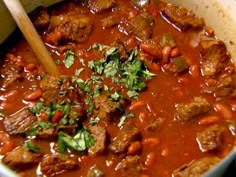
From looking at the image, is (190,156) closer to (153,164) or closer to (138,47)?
(153,164)

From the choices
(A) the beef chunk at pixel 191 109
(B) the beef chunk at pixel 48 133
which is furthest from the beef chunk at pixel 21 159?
(A) the beef chunk at pixel 191 109

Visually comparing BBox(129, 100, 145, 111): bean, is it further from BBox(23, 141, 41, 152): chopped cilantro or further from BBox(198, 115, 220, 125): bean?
BBox(23, 141, 41, 152): chopped cilantro

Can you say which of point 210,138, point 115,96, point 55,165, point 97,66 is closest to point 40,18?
point 97,66

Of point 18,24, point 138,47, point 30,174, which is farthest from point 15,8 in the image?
point 30,174

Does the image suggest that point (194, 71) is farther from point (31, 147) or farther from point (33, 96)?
point (31, 147)

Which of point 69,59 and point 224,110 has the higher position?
point 224,110

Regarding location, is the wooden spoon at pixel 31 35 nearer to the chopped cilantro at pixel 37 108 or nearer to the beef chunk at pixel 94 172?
the chopped cilantro at pixel 37 108

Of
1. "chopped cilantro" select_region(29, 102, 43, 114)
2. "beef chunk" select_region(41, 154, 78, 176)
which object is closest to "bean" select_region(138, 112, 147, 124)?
"beef chunk" select_region(41, 154, 78, 176)
